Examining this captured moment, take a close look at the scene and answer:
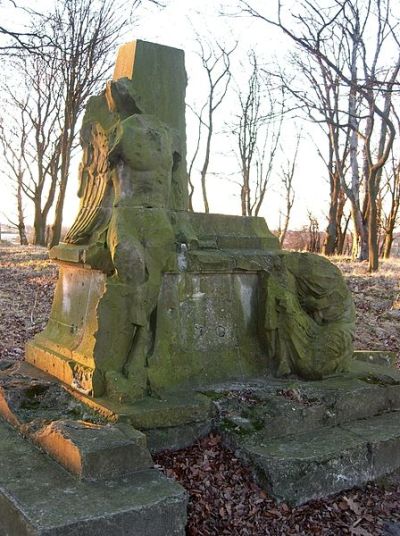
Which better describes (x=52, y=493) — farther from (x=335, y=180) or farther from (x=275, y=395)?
(x=335, y=180)

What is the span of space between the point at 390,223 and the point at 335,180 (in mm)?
6575

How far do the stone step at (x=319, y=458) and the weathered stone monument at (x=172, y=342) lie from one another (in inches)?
0.5

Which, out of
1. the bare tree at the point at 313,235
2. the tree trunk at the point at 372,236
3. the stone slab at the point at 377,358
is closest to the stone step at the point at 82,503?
the stone slab at the point at 377,358

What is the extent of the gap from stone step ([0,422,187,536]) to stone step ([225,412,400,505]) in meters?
0.86

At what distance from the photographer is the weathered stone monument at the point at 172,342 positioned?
4.14 m

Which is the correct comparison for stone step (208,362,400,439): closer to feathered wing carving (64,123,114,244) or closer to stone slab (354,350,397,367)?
stone slab (354,350,397,367)

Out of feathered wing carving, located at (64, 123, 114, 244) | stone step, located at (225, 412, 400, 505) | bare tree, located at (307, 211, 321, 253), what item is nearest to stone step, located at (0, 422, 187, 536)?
stone step, located at (225, 412, 400, 505)

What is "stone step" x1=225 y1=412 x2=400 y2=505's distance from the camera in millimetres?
4066

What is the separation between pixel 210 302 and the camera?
5203 millimetres

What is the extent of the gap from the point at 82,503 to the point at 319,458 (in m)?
1.88

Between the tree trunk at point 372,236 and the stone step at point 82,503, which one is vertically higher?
the tree trunk at point 372,236

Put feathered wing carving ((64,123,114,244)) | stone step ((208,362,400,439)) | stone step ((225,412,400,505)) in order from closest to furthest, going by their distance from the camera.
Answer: stone step ((225,412,400,505)), stone step ((208,362,400,439)), feathered wing carving ((64,123,114,244))

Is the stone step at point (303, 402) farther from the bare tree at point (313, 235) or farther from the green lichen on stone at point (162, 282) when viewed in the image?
the bare tree at point (313, 235)

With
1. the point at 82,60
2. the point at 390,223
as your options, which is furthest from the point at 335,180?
the point at 82,60
